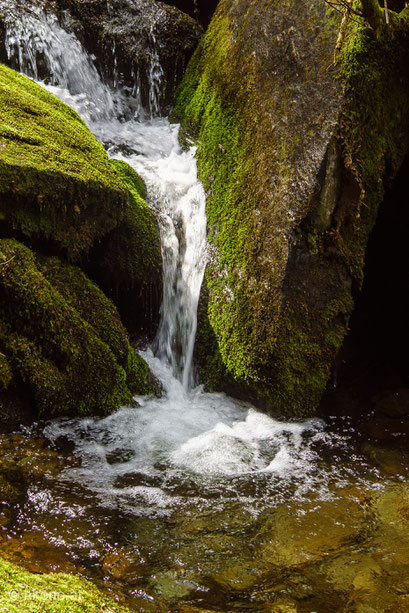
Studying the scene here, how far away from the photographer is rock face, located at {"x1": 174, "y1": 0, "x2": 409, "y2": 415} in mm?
4621

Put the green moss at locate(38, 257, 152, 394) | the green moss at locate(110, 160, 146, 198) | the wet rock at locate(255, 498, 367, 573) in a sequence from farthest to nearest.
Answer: the green moss at locate(110, 160, 146, 198)
the green moss at locate(38, 257, 152, 394)
the wet rock at locate(255, 498, 367, 573)

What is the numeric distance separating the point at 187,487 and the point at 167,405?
157 centimetres

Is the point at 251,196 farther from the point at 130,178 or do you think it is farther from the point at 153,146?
the point at 153,146

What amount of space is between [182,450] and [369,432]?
1.92 meters

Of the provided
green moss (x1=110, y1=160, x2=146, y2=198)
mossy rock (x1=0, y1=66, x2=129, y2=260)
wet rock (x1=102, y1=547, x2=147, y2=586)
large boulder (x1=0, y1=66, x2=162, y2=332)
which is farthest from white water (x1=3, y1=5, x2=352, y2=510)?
mossy rock (x1=0, y1=66, x2=129, y2=260)

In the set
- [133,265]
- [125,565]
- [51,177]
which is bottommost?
[125,565]

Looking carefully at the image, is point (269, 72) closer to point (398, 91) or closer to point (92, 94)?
point (398, 91)

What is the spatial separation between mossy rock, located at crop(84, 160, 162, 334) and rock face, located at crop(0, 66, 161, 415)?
16 millimetres

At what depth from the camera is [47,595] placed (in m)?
1.46

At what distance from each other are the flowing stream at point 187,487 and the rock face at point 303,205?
0.39 meters

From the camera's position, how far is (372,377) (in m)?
5.66

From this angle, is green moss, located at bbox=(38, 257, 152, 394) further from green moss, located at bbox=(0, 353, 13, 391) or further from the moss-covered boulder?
green moss, located at bbox=(0, 353, 13, 391)

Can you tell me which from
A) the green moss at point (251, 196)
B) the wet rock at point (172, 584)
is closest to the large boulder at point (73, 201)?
the green moss at point (251, 196)

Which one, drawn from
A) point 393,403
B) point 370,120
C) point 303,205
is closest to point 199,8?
point 370,120
